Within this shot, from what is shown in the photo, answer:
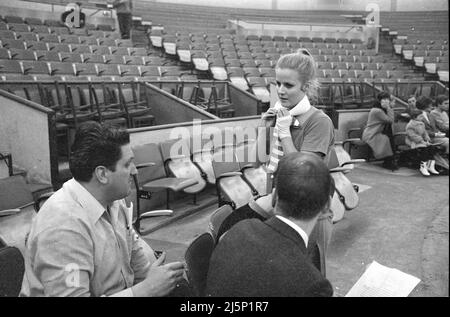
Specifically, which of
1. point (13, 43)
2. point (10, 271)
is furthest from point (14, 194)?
point (13, 43)

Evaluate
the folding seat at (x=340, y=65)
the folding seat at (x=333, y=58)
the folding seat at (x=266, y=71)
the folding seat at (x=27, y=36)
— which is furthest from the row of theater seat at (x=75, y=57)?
the folding seat at (x=333, y=58)

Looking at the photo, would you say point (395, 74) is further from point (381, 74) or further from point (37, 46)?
point (37, 46)

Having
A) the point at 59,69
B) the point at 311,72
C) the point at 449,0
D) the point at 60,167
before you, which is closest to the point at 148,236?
the point at 60,167

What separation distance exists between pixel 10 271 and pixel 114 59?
16.1 feet

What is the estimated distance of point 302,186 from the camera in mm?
883

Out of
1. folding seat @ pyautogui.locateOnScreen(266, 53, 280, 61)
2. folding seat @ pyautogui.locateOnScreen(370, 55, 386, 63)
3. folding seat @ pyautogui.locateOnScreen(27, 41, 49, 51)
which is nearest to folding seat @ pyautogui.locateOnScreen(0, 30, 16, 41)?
folding seat @ pyautogui.locateOnScreen(27, 41, 49, 51)

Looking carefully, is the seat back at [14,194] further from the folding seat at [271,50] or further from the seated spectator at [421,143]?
the folding seat at [271,50]

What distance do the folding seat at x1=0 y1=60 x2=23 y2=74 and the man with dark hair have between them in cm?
375

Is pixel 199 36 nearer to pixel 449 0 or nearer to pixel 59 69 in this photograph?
pixel 59 69

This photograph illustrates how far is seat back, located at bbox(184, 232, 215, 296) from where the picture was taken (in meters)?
1.29

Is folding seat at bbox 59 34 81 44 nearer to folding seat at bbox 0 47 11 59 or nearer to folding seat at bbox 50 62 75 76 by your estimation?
folding seat at bbox 50 62 75 76

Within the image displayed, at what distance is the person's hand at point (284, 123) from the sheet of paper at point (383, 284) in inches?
19.8

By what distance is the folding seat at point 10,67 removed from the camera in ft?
14.3
